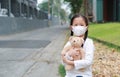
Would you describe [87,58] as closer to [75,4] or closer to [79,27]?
[79,27]

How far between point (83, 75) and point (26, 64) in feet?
25.3

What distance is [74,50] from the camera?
3957mm

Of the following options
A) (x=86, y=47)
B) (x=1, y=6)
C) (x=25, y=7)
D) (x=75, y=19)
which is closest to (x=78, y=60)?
(x=86, y=47)

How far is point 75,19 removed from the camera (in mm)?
4113

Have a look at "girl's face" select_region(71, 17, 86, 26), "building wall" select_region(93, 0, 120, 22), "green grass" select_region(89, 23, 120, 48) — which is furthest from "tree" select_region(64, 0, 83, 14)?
"girl's face" select_region(71, 17, 86, 26)

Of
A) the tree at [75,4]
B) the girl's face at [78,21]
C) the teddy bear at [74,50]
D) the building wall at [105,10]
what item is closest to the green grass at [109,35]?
the girl's face at [78,21]

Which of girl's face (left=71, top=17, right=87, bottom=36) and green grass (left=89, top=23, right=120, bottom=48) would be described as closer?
girl's face (left=71, top=17, right=87, bottom=36)

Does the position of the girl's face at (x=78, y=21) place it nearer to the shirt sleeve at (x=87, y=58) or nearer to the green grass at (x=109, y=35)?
the shirt sleeve at (x=87, y=58)

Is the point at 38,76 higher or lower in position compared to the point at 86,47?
lower

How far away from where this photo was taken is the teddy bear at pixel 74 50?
395 centimetres

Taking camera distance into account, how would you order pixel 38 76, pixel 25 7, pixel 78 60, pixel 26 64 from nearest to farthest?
pixel 78 60, pixel 38 76, pixel 26 64, pixel 25 7

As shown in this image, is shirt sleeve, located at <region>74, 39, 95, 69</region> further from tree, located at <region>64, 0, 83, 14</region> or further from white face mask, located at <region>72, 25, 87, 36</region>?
tree, located at <region>64, 0, 83, 14</region>

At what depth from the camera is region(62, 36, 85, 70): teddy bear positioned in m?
3.95

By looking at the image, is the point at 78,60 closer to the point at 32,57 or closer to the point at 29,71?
the point at 29,71
